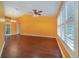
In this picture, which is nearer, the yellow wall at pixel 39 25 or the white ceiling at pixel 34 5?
the white ceiling at pixel 34 5

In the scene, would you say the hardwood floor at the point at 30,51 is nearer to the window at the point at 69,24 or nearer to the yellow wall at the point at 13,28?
the window at the point at 69,24

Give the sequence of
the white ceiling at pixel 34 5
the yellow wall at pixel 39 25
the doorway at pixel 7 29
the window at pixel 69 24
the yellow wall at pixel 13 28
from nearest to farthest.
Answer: the window at pixel 69 24, the white ceiling at pixel 34 5, the yellow wall at pixel 39 25, the doorway at pixel 7 29, the yellow wall at pixel 13 28

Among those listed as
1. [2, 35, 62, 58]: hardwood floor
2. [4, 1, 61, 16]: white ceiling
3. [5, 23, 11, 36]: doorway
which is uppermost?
[4, 1, 61, 16]: white ceiling

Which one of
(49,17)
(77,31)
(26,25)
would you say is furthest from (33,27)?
(77,31)

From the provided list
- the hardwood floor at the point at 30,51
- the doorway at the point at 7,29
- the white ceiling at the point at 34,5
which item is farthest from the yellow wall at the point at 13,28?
the hardwood floor at the point at 30,51

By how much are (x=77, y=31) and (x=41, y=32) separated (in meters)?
13.7

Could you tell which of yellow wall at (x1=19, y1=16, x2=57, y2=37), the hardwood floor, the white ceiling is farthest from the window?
yellow wall at (x1=19, y1=16, x2=57, y2=37)

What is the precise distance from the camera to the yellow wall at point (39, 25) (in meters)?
15.1

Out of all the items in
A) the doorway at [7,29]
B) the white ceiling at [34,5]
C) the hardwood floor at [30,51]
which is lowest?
the hardwood floor at [30,51]

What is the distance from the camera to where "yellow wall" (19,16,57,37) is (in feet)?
49.6

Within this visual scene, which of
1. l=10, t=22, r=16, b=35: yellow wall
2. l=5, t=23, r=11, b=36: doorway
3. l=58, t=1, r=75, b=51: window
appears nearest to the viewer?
l=58, t=1, r=75, b=51: window

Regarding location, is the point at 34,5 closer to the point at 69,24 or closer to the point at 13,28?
the point at 69,24

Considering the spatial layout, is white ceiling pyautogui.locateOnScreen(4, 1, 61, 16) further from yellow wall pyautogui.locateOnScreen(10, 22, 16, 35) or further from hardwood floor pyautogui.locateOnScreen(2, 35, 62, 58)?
yellow wall pyautogui.locateOnScreen(10, 22, 16, 35)

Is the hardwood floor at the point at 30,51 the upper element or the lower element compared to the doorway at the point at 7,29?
lower
